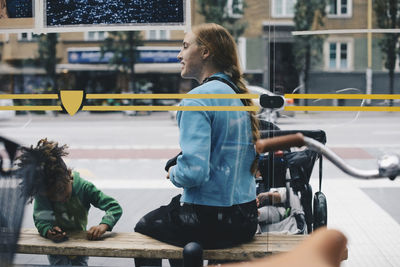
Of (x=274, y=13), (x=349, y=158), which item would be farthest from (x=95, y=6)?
(x=349, y=158)

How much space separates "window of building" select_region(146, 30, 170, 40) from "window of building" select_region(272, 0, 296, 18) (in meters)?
0.54

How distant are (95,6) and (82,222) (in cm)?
124

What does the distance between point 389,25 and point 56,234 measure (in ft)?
6.62

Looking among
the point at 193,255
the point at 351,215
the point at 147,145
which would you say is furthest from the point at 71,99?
the point at 351,215

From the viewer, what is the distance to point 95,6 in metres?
2.80

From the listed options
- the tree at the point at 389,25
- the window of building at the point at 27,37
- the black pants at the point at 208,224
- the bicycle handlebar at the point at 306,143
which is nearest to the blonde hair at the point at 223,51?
the black pants at the point at 208,224

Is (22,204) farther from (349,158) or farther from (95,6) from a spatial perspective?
(349,158)

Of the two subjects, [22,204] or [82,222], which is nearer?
[22,204]

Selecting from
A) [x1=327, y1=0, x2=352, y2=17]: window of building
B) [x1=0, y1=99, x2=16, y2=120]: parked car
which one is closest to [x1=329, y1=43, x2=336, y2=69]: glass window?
[x1=327, y1=0, x2=352, y2=17]: window of building

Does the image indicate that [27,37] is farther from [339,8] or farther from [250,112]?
[339,8]

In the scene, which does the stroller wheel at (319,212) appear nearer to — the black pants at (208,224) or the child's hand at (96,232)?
the black pants at (208,224)

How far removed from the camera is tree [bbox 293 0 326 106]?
2.71m

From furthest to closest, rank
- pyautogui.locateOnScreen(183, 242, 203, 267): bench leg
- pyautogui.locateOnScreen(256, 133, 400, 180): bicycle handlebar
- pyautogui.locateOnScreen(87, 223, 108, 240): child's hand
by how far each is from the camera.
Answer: pyautogui.locateOnScreen(87, 223, 108, 240): child's hand, pyautogui.locateOnScreen(183, 242, 203, 267): bench leg, pyautogui.locateOnScreen(256, 133, 400, 180): bicycle handlebar

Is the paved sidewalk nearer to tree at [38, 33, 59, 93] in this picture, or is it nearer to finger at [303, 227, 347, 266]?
tree at [38, 33, 59, 93]
